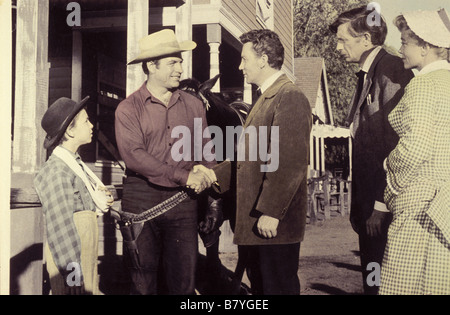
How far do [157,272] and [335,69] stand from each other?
2810cm

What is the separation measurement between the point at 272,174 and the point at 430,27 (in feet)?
4.33

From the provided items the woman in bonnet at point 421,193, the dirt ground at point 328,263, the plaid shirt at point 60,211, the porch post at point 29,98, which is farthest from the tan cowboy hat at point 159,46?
the dirt ground at point 328,263

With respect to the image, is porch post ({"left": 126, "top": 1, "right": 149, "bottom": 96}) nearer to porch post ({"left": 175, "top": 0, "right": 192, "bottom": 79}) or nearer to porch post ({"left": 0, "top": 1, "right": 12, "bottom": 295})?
porch post ({"left": 175, "top": 0, "right": 192, "bottom": 79})

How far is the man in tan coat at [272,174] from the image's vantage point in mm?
Answer: 3258

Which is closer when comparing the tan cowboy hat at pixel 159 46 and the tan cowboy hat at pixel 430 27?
the tan cowboy hat at pixel 430 27

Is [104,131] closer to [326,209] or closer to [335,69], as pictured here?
[326,209]

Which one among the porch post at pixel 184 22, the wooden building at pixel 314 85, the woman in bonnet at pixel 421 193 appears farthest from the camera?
the wooden building at pixel 314 85

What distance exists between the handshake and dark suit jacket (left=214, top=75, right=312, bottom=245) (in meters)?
0.27

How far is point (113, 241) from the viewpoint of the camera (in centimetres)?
757

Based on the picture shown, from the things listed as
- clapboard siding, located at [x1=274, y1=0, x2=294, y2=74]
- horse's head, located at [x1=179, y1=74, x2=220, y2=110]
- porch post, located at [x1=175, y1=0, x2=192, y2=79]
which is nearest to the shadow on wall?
horse's head, located at [x1=179, y1=74, x2=220, y2=110]

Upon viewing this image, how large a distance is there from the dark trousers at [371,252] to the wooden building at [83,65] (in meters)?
2.28

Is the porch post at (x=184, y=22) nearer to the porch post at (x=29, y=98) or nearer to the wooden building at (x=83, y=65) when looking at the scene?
the wooden building at (x=83, y=65)

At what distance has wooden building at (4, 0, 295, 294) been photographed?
4293mm

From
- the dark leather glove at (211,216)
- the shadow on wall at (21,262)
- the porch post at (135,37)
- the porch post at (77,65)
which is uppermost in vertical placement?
the porch post at (77,65)
